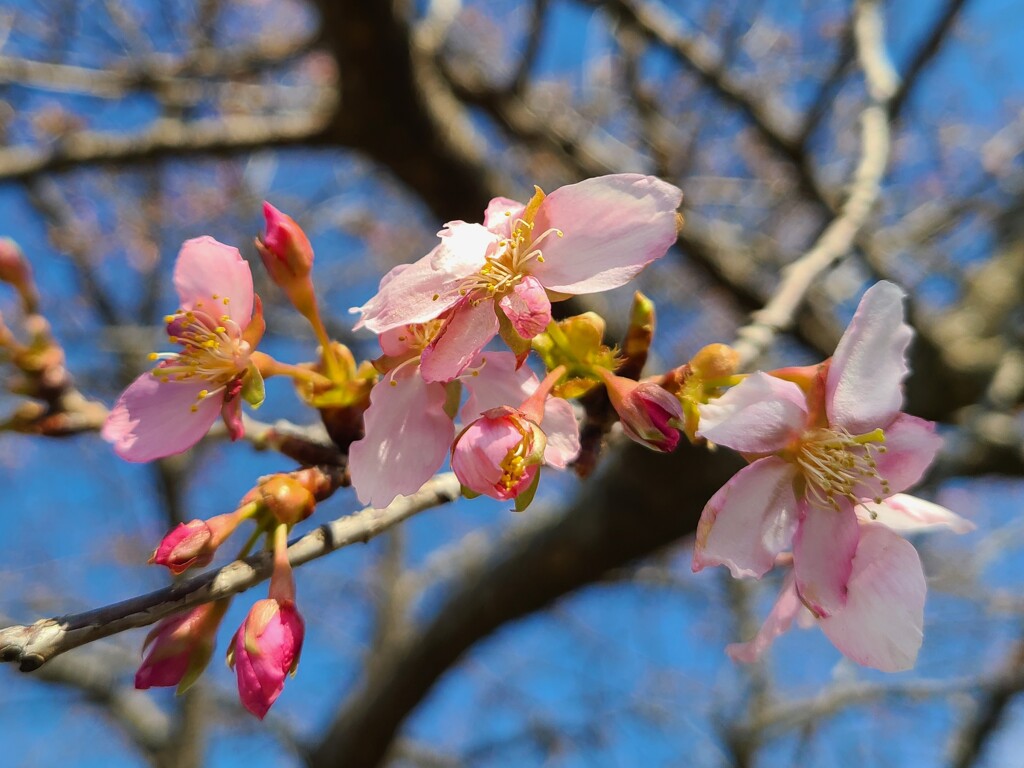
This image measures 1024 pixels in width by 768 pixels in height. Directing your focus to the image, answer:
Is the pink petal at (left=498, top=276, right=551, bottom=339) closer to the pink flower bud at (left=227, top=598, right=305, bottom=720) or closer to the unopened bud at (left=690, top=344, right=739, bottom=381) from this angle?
the unopened bud at (left=690, top=344, right=739, bottom=381)

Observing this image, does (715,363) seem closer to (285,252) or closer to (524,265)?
(524,265)

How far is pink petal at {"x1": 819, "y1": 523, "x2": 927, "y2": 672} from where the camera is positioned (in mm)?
740

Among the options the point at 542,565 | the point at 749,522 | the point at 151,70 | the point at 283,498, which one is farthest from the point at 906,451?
the point at 151,70

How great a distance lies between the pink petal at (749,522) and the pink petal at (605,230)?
9.7 inches

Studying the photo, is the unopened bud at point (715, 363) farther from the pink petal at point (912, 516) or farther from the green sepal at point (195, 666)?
the green sepal at point (195, 666)

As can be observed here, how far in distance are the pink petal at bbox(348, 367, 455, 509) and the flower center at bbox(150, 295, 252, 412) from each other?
0.20 m

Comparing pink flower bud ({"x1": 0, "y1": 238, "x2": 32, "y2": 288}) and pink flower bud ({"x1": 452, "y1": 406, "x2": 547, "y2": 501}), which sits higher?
pink flower bud ({"x1": 452, "y1": 406, "x2": 547, "y2": 501})

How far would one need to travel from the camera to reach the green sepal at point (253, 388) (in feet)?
2.78

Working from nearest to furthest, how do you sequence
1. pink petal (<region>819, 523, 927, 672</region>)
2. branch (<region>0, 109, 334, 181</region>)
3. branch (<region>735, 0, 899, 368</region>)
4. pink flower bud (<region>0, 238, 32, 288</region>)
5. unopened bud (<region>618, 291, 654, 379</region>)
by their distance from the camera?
pink petal (<region>819, 523, 927, 672</region>)
unopened bud (<region>618, 291, 654, 379</region>)
branch (<region>735, 0, 899, 368</region>)
pink flower bud (<region>0, 238, 32, 288</region>)
branch (<region>0, 109, 334, 181</region>)

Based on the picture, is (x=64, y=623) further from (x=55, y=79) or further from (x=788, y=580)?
(x=55, y=79)

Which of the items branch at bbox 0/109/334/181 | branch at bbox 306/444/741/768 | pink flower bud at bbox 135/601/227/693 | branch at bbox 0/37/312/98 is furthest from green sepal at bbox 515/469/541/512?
branch at bbox 0/37/312/98

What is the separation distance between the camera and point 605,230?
0.77 m

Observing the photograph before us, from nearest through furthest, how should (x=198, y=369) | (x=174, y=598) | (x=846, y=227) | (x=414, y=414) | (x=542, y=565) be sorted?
(x=174, y=598), (x=414, y=414), (x=198, y=369), (x=846, y=227), (x=542, y=565)

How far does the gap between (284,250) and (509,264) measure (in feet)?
1.00
